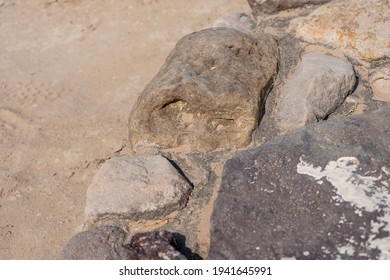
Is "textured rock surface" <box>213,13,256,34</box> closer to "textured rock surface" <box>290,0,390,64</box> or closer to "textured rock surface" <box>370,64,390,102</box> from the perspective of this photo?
"textured rock surface" <box>290,0,390,64</box>

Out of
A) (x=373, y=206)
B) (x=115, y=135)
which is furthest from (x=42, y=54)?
(x=373, y=206)

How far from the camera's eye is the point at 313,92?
343 cm

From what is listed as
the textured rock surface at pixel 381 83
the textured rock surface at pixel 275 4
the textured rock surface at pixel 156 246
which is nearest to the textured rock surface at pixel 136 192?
the textured rock surface at pixel 156 246

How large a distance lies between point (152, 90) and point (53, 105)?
135cm

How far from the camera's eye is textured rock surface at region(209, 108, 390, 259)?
2.40 meters

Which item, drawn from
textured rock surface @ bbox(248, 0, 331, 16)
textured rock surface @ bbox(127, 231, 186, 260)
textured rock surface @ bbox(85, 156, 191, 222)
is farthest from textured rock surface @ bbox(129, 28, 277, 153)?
textured rock surface @ bbox(248, 0, 331, 16)

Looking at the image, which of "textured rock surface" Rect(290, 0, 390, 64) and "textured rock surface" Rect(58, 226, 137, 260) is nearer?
"textured rock surface" Rect(58, 226, 137, 260)

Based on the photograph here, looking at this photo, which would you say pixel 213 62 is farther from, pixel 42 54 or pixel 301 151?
pixel 42 54

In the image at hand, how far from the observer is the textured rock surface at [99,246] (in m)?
2.67

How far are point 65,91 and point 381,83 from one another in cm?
247

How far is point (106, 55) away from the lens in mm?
4836

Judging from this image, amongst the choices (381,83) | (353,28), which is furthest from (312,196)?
(353,28)

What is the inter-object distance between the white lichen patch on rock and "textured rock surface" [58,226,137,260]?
3.18 ft

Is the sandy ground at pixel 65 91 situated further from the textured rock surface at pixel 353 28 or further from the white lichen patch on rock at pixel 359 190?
the white lichen patch on rock at pixel 359 190
